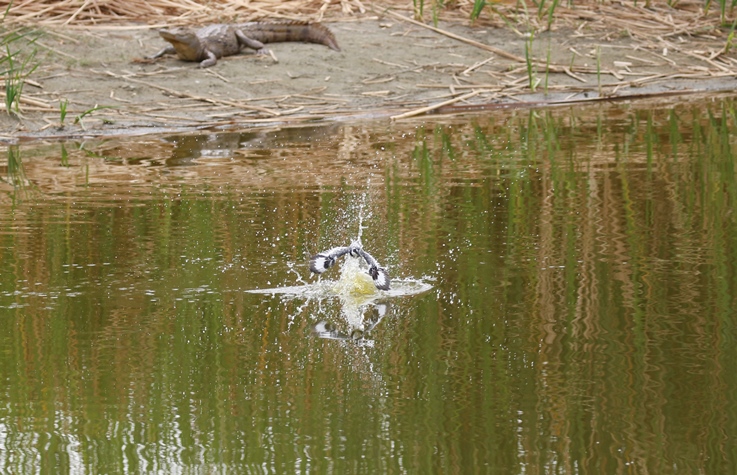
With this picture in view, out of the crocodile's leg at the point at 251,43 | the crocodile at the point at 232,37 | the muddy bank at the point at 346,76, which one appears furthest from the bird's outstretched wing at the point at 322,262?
the crocodile's leg at the point at 251,43

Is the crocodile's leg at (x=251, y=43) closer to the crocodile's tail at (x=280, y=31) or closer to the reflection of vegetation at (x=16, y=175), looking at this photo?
the crocodile's tail at (x=280, y=31)

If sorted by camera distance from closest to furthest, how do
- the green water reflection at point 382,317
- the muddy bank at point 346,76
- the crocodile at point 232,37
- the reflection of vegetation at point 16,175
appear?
1. the green water reflection at point 382,317
2. the reflection of vegetation at point 16,175
3. the muddy bank at point 346,76
4. the crocodile at point 232,37

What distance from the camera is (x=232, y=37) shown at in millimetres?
11070

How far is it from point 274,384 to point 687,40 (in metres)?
9.35

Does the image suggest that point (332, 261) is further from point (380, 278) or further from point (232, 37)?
point (232, 37)

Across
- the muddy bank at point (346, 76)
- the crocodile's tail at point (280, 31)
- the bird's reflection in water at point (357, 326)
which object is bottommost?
the muddy bank at point (346, 76)

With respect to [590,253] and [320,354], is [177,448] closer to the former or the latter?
[320,354]

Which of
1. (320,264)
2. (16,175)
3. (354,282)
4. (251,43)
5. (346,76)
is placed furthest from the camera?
(251,43)

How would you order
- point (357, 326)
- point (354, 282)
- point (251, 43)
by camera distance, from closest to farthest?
point (357, 326) < point (354, 282) < point (251, 43)

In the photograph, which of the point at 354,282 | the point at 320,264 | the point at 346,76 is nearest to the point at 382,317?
the point at 320,264

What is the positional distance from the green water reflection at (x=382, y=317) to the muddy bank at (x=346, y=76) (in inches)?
83.6

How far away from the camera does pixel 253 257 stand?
4535 mm

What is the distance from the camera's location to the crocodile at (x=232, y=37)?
10430 millimetres

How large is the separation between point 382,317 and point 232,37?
7701 mm
